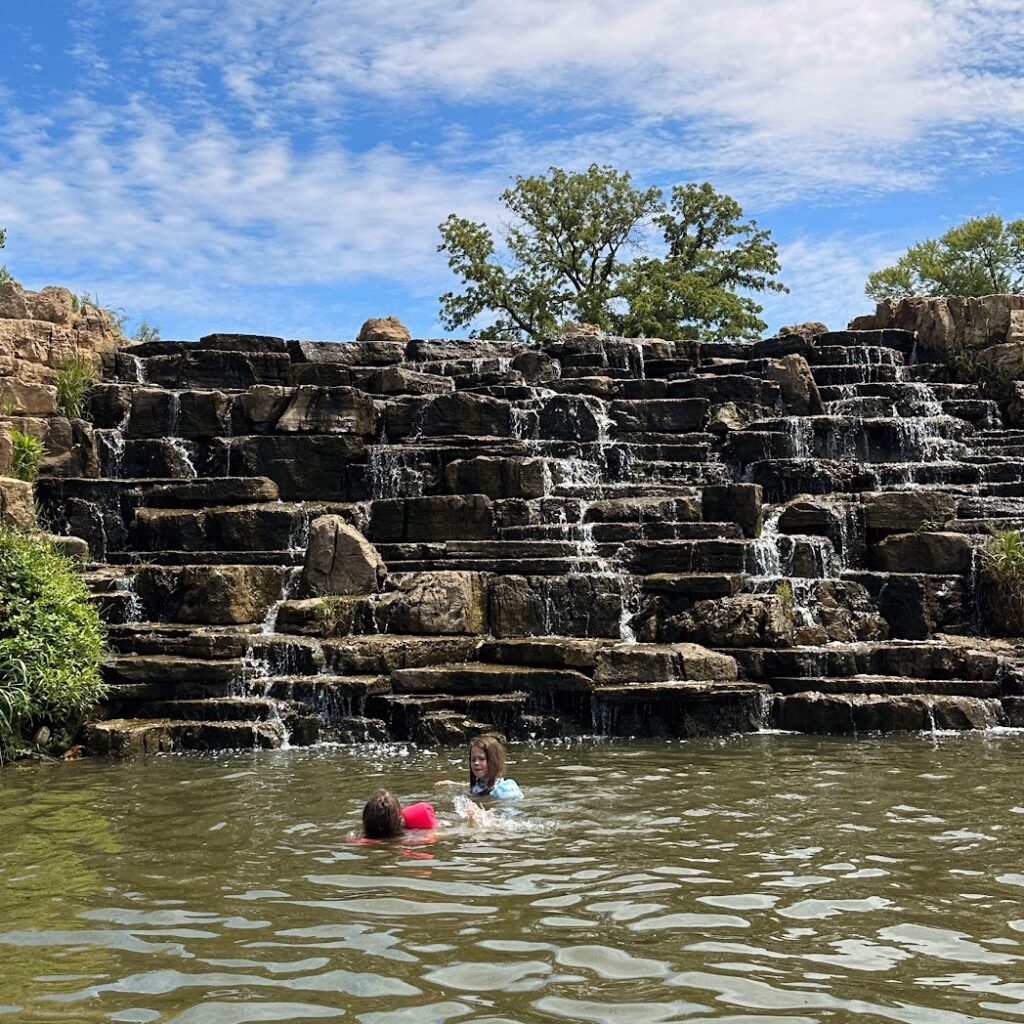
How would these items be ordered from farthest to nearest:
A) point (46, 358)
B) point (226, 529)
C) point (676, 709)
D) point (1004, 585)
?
point (46, 358)
point (226, 529)
point (1004, 585)
point (676, 709)

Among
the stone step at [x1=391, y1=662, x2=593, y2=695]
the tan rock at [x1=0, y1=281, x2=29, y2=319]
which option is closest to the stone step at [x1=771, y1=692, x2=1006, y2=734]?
the stone step at [x1=391, y1=662, x2=593, y2=695]

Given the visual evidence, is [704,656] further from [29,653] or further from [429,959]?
[429,959]

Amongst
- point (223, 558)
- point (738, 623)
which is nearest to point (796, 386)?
point (738, 623)

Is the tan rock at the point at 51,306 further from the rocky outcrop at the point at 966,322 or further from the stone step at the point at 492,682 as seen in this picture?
the rocky outcrop at the point at 966,322

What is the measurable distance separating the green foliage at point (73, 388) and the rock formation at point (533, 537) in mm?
382

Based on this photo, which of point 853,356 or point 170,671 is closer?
point 170,671

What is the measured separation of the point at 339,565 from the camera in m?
16.7

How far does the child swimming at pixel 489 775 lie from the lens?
8969mm

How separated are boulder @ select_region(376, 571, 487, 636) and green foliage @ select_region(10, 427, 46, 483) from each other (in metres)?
6.82

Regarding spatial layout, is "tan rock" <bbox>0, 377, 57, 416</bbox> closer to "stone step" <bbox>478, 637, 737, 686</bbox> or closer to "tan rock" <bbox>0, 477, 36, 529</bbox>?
"tan rock" <bbox>0, 477, 36, 529</bbox>

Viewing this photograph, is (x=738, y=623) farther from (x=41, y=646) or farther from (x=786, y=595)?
(x=41, y=646)

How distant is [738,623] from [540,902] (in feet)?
30.6

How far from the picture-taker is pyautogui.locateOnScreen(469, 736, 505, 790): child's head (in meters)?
9.02

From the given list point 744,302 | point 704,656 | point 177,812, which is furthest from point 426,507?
point 744,302
